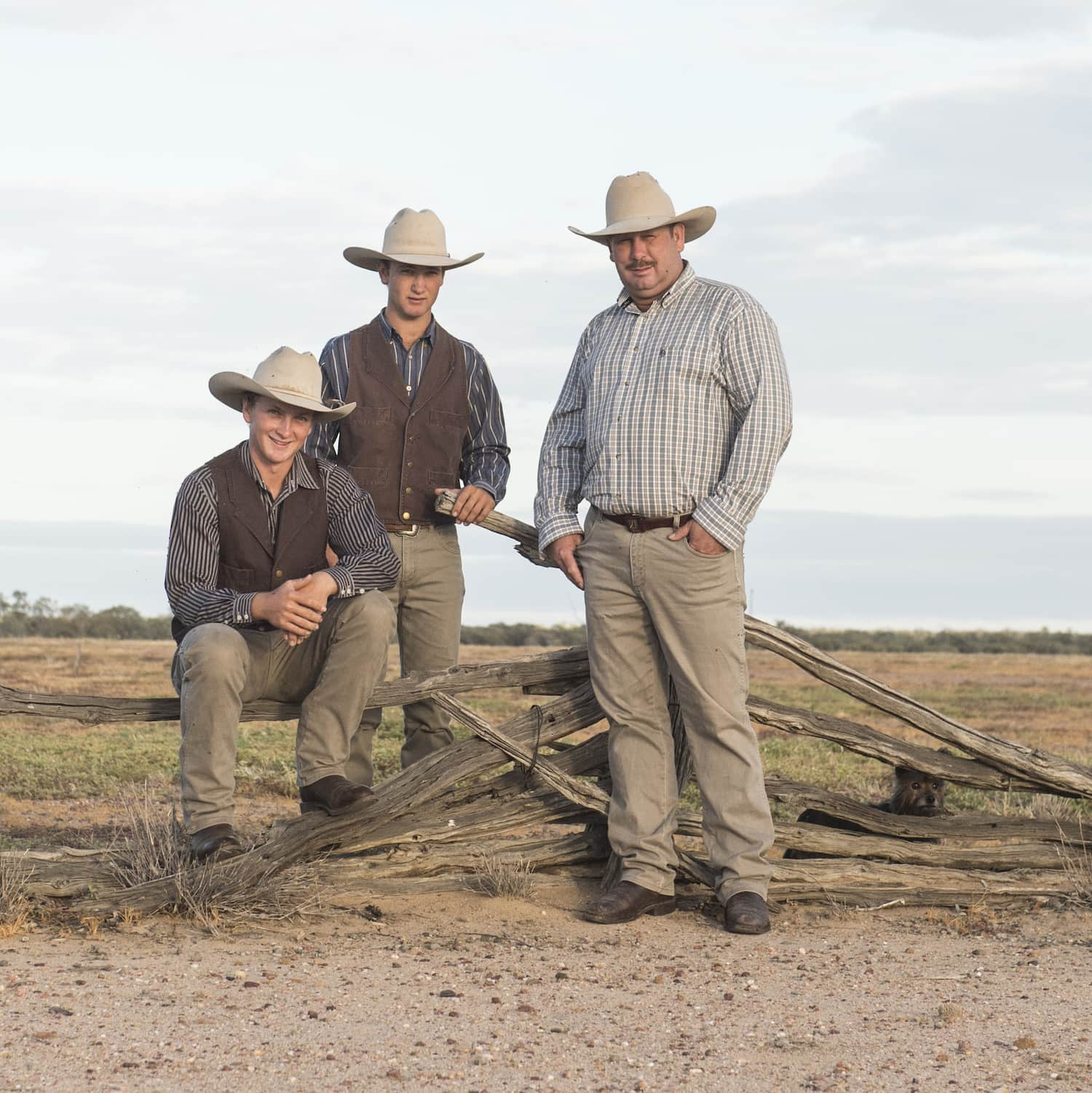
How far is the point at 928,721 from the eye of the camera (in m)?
6.35

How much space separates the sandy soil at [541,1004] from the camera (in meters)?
3.92

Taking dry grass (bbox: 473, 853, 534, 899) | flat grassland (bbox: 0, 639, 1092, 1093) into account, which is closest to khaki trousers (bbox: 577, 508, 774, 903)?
flat grassland (bbox: 0, 639, 1092, 1093)

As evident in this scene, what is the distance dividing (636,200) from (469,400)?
126 centimetres

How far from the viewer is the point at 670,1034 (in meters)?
4.25

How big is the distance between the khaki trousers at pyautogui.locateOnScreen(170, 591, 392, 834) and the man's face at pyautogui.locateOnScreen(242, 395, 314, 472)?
2.03 feet

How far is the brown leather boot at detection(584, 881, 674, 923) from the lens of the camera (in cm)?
558

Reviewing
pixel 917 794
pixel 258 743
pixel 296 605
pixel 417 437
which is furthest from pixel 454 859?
pixel 258 743

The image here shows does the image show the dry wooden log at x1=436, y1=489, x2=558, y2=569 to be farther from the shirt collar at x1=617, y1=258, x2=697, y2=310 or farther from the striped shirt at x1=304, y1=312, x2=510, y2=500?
the shirt collar at x1=617, y1=258, x2=697, y2=310

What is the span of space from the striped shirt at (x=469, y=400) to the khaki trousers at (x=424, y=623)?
1.03ft

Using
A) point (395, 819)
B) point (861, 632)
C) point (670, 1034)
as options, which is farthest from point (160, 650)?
point (861, 632)

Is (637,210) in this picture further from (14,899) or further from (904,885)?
(14,899)

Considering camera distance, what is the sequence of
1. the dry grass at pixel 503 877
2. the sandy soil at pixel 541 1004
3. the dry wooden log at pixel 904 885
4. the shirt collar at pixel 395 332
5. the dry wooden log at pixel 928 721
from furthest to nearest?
the shirt collar at pixel 395 332 → the dry wooden log at pixel 928 721 → the dry wooden log at pixel 904 885 → the dry grass at pixel 503 877 → the sandy soil at pixel 541 1004

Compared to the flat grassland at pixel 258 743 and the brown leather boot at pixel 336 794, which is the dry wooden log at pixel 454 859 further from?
the flat grassland at pixel 258 743

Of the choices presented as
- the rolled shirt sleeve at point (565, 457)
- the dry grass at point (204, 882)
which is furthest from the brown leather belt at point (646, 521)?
the dry grass at point (204, 882)
